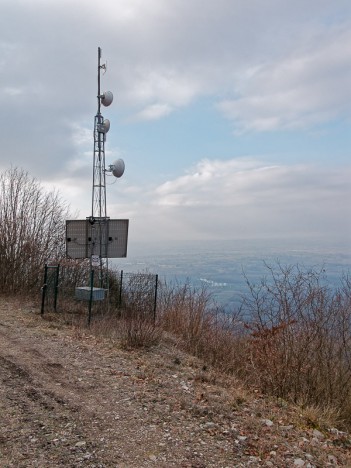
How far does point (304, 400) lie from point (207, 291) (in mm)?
6459

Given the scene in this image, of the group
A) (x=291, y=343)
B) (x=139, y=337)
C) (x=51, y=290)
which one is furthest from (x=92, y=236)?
(x=291, y=343)

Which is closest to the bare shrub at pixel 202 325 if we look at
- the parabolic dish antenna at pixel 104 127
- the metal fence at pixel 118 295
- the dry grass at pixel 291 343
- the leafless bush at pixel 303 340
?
the dry grass at pixel 291 343

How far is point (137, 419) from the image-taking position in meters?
5.38

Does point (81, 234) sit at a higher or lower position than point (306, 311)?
higher

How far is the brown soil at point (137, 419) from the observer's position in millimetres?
4539

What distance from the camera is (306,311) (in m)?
8.41

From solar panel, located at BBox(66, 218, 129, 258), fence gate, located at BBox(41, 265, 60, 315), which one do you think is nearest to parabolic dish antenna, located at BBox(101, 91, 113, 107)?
solar panel, located at BBox(66, 218, 129, 258)

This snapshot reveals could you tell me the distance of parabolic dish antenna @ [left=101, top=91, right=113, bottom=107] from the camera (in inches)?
544

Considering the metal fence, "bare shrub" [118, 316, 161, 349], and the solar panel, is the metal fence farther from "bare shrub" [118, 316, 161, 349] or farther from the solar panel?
"bare shrub" [118, 316, 161, 349]

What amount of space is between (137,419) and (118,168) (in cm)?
927

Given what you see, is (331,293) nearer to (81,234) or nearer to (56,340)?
(56,340)

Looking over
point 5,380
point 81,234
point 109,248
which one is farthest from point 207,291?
point 5,380

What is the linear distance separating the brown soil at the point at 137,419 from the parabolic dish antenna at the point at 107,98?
27.4 ft

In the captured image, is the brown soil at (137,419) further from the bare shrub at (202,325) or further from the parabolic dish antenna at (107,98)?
the parabolic dish antenna at (107,98)
